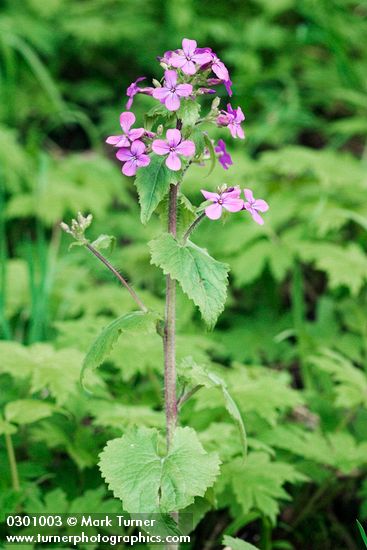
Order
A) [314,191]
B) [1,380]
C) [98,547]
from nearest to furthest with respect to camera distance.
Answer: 1. [98,547]
2. [1,380]
3. [314,191]

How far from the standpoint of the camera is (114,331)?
1304 millimetres

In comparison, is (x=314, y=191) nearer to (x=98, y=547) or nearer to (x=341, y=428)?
(x=341, y=428)

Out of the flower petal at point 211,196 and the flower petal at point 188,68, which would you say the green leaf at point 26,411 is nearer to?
the flower petal at point 211,196

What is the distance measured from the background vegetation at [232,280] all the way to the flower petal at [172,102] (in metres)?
0.46

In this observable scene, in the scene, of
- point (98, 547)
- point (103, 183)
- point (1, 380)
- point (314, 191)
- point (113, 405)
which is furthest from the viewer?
point (103, 183)

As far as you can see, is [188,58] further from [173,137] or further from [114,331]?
[114,331]

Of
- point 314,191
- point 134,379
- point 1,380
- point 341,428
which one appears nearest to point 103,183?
point 314,191

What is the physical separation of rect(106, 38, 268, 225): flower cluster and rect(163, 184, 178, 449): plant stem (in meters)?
0.09

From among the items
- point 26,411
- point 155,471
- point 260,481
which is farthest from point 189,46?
point 260,481

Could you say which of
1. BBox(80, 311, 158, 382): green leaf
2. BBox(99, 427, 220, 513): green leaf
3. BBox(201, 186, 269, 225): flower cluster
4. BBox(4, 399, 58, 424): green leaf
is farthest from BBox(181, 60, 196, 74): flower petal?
BBox(4, 399, 58, 424): green leaf

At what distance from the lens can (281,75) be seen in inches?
167

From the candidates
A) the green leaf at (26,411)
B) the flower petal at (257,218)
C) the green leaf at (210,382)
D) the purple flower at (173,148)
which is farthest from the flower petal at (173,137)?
the green leaf at (26,411)

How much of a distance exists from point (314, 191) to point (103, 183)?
3.83ft

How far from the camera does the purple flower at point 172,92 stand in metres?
1.21
